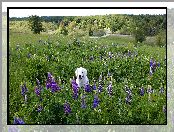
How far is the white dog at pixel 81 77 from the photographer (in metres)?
5.29

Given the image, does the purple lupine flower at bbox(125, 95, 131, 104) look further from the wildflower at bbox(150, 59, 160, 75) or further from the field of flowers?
the wildflower at bbox(150, 59, 160, 75)

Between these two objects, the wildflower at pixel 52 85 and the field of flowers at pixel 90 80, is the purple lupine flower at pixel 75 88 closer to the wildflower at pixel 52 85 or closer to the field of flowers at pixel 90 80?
the field of flowers at pixel 90 80

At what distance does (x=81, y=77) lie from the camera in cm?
530

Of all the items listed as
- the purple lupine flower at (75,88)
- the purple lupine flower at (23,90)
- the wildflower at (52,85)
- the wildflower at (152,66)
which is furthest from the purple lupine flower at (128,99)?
the purple lupine flower at (23,90)

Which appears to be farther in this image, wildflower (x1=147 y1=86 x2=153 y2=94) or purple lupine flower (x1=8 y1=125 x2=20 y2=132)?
wildflower (x1=147 y1=86 x2=153 y2=94)

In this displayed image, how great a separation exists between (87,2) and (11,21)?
64 cm

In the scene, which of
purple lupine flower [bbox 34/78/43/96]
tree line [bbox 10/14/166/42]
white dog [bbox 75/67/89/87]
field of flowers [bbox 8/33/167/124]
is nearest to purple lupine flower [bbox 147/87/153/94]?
field of flowers [bbox 8/33/167/124]

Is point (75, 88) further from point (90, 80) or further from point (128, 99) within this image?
point (128, 99)

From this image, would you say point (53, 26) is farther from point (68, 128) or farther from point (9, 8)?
point (68, 128)

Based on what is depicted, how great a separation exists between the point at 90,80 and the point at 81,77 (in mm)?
83

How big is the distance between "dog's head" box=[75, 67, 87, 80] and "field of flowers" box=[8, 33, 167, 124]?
0.04m

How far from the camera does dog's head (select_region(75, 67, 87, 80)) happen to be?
5.29 meters

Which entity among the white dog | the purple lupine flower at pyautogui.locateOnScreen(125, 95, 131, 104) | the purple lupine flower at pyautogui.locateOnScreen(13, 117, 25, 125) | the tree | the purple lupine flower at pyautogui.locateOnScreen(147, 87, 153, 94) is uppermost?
the tree

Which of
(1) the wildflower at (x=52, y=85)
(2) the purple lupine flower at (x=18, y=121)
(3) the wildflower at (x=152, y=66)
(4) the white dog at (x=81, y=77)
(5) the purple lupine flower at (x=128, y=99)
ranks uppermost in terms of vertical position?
(3) the wildflower at (x=152, y=66)
